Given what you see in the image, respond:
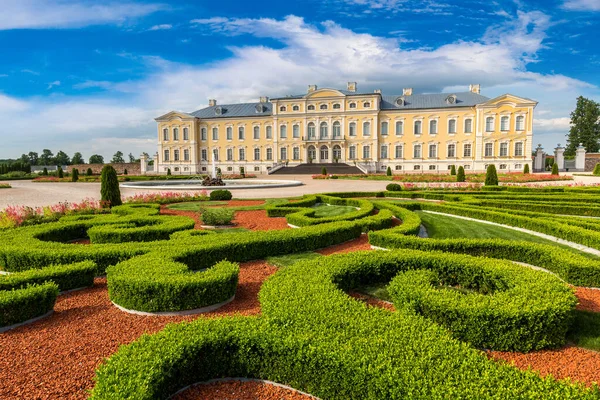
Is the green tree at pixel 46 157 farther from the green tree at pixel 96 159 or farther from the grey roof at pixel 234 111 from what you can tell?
the grey roof at pixel 234 111

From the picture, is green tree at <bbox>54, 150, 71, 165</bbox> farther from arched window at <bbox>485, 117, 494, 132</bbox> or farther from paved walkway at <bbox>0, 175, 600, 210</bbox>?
arched window at <bbox>485, 117, 494, 132</bbox>

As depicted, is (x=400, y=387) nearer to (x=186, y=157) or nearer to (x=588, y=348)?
(x=588, y=348)

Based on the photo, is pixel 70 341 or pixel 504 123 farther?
pixel 504 123

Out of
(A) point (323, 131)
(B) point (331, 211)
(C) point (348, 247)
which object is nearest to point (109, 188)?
(B) point (331, 211)

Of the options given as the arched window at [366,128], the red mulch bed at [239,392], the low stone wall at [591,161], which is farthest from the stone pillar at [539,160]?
the red mulch bed at [239,392]

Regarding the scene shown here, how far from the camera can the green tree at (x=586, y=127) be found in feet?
171

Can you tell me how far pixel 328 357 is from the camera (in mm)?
2439

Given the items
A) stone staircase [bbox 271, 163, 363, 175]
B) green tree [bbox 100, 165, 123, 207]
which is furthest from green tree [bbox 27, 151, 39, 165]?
green tree [bbox 100, 165, 123, 207]

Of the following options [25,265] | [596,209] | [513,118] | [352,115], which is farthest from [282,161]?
[25,265]

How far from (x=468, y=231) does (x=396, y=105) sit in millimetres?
40033

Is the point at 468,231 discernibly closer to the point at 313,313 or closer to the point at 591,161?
the point at 313,313

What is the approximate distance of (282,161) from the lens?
4756 cm

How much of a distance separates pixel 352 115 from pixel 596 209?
37.0 metres

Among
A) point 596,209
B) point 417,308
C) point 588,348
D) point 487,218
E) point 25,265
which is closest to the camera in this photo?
point 588,348
